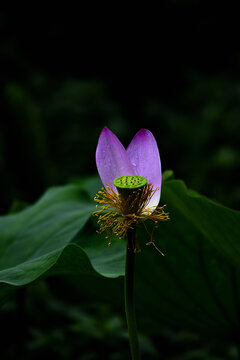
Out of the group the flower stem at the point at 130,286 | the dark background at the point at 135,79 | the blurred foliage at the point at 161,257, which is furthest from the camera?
the dark background at the point at 135,79

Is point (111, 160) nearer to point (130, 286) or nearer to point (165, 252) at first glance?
point (130, 286)

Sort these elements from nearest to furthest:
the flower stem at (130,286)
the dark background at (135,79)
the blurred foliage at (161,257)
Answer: the flower stem at (130,286), the blurred foliage at (161,257), the dark background at (135,79)

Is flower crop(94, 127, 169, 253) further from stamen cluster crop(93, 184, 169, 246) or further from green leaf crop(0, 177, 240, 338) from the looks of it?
green leaf crop(0, 177, 240, 338)


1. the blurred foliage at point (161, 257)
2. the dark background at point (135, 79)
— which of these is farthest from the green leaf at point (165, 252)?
the dark background at point (135, 79)

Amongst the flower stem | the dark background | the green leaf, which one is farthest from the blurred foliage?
the dark background

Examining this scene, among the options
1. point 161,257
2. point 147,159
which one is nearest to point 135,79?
point 161,257

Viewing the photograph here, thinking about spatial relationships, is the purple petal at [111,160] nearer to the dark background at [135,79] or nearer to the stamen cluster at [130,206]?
the stamen cluster at [130,206]

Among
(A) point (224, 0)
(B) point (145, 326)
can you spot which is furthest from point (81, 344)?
(A) point (224, 0)
